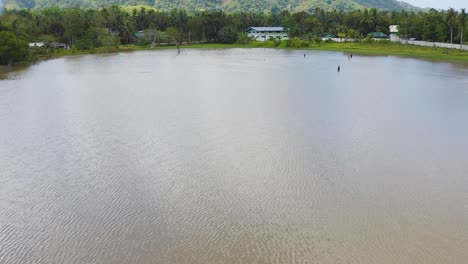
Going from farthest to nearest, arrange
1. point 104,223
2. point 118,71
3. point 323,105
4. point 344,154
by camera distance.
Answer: point 118,71 → point 323,105 → point 344,154 → point 104,223

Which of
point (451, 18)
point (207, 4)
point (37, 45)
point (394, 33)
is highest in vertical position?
point (207, 4)

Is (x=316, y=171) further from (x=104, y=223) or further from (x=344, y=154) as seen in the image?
(x=104, y=223)

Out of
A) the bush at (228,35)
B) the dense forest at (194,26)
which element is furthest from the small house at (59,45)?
the bush at (228,35)

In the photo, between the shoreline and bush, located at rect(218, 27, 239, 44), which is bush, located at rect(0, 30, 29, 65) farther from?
bush, located at rect(218, 27, 239, 44)

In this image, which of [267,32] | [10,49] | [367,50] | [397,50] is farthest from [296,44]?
[10,49]

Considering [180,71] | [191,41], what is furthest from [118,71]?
[191,41]

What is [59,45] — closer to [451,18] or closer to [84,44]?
[84,44]
